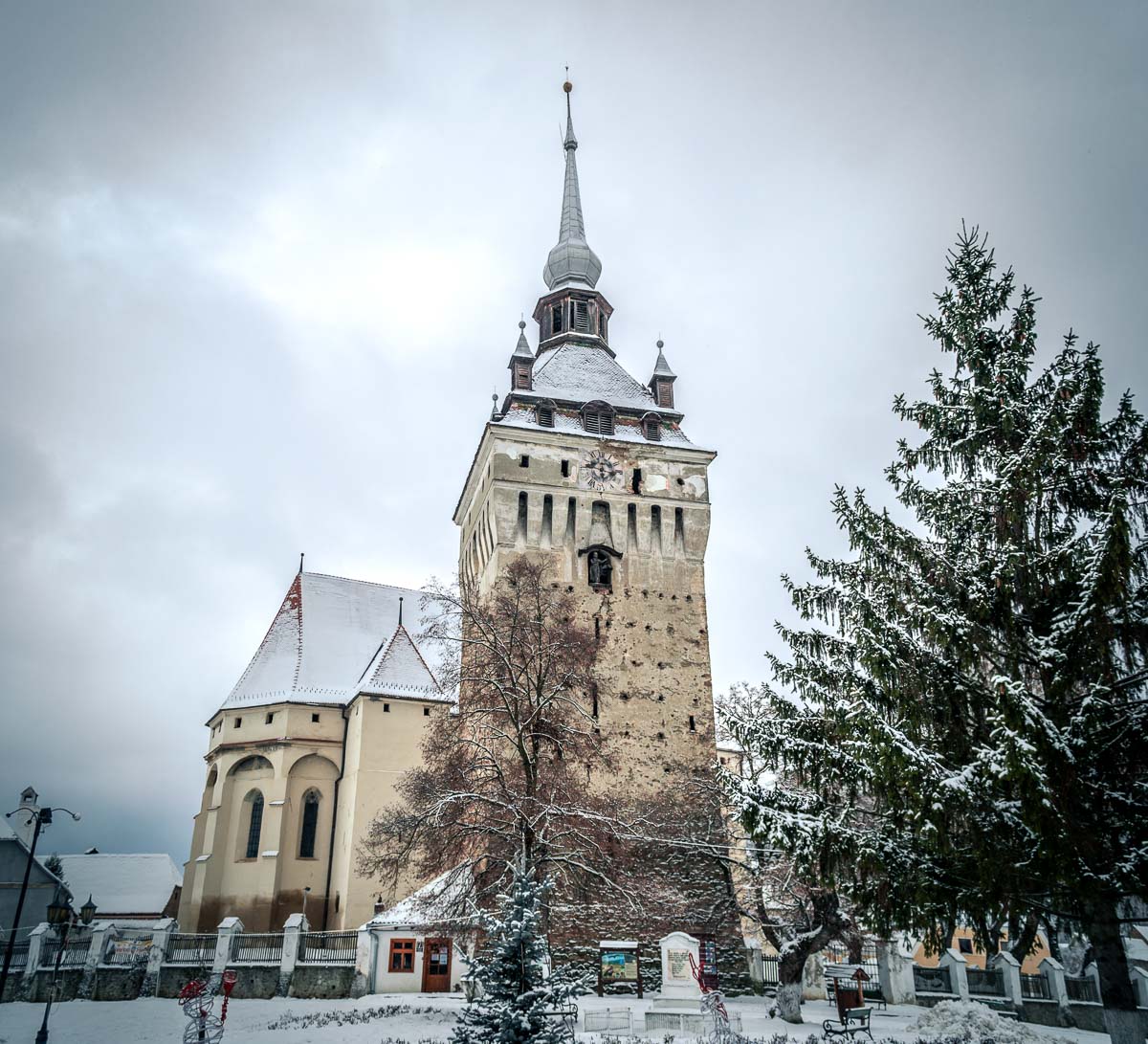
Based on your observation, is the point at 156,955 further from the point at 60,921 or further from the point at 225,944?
the point at 60,921

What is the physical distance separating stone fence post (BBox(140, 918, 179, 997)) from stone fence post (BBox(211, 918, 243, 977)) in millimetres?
1306

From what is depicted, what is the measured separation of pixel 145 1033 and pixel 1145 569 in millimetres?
18072

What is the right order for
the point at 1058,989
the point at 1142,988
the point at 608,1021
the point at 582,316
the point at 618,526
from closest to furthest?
the point at 608,1021
the point at 1142,988
the point at 1058,989
the point at 618,526
the point at 582,316

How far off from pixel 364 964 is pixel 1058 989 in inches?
615

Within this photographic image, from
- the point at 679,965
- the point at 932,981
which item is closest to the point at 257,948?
the point at 679,965

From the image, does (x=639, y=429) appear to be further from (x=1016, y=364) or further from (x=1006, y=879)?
(x=1006, y=879)

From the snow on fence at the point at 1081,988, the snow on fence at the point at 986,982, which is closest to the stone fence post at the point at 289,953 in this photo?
the snow on fence at the point at 986,982

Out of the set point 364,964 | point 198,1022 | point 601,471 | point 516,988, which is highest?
point 601,471

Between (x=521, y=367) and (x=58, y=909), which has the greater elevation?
(x=521, y=367)

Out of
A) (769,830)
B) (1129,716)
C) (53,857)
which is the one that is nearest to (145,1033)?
Result: (769,830)

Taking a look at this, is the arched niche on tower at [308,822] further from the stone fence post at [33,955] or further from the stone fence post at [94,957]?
the stone fence post at [33,955]

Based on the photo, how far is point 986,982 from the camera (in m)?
20.7

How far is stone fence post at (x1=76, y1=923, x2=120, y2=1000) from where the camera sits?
22.0 meters

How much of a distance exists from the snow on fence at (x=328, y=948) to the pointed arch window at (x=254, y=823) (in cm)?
726
